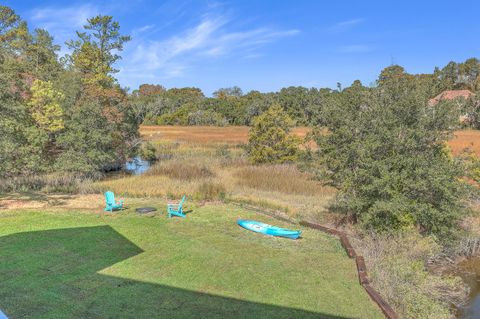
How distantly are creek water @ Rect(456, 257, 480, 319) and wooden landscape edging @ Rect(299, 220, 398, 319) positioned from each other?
6.68 ft

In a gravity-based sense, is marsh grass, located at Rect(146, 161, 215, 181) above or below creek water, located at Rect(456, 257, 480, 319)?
above

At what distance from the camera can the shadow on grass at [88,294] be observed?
18.6 ft

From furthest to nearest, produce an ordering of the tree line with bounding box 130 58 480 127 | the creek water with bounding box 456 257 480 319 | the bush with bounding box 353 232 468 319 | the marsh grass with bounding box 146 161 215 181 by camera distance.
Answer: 1. the tree line with bounding box 130 58 480 127
2. the marsh grass with bounding box 146 161 215 181
3. the creek water with bounding box 456 257 480 319
4. the bush with bounding box 353 232 468 319

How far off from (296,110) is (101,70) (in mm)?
46964

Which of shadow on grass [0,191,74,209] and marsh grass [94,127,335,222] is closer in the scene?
shadow on grass [0,191,74,209]

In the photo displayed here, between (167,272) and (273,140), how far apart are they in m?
17.3

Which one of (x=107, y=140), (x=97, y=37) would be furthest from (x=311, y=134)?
(x=97, y=37)

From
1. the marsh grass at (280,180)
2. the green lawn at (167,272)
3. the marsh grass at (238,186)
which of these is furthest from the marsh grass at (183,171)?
the green lawn at (167,272)

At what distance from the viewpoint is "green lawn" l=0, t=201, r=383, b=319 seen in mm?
5863

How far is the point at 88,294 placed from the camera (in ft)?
20.3

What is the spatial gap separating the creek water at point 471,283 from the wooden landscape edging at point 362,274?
6.68 ft

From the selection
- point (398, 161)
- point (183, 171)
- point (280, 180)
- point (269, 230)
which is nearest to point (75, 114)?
point (183, 171)

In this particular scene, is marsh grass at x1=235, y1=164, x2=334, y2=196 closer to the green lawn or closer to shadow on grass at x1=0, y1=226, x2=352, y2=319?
the green lawn

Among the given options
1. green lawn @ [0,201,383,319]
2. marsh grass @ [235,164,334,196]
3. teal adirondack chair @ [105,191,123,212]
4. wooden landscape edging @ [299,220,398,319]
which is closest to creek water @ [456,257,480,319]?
wooden landscape edging @ [299,220,398,319]
